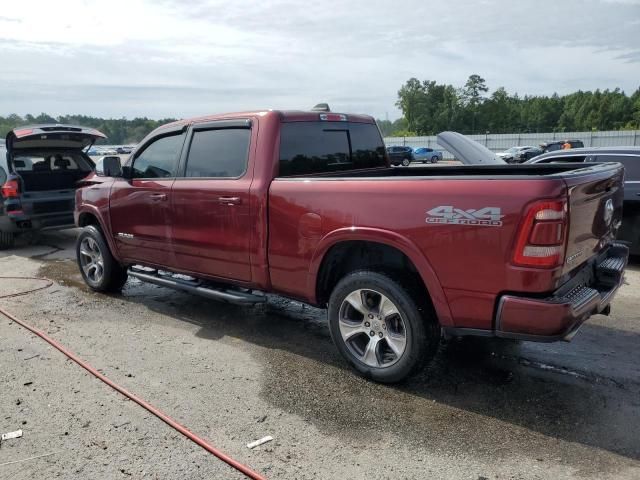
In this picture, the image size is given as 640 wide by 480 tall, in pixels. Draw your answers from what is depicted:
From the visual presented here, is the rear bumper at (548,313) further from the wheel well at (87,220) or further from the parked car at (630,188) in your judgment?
the wheel well at (87,220)

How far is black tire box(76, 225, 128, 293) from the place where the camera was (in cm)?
605

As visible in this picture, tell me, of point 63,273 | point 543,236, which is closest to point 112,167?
point 63,273

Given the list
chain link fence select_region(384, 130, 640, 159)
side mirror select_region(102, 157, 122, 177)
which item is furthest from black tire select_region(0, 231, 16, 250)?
chain link fence select_region(384, 130, 640, 159)

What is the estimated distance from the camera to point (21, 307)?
5.85m

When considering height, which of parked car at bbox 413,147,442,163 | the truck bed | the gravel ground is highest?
the truck bed

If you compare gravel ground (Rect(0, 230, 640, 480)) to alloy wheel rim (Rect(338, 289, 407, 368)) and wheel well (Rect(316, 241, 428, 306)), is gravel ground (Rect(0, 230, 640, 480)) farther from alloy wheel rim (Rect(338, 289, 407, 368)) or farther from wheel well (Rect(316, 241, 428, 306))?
wheel well (Rect(316, 241, 428, 306))

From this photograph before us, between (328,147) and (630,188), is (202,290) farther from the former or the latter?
(630,188)

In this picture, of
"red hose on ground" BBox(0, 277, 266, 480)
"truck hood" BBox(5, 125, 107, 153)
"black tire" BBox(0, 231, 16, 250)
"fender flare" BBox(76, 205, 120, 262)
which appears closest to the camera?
"red hose on ground" BBox(0, 277, 266, 480)

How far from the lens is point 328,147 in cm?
472

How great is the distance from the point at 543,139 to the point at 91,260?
53064 mm

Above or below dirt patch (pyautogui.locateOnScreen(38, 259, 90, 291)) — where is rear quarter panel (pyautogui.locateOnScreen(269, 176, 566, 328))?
above

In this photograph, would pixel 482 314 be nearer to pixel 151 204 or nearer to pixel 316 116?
pixel 316 116

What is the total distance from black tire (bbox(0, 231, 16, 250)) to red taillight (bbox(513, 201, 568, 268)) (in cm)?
883

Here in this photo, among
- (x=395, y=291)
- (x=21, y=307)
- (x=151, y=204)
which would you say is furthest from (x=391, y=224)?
(x=21, y=307)
